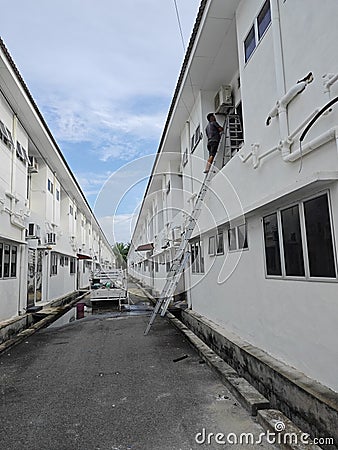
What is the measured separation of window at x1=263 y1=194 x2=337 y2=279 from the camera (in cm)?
389

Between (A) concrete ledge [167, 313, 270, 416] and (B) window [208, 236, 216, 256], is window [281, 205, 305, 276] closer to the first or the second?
(A) concrete ledge [167, 313, 270, 416]

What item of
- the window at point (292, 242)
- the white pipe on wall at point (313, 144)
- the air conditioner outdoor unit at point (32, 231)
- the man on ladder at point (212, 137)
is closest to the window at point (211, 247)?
the man on ladder at point (212, 137)

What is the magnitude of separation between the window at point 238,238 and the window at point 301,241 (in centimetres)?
109

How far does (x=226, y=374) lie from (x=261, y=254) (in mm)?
2027

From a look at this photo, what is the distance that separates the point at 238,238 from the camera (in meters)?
7.16

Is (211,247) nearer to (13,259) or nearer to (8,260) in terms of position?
(8,260)

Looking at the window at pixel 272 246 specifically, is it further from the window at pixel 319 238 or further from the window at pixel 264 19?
the window at pixel 264 19

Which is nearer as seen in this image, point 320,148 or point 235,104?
point 320,148

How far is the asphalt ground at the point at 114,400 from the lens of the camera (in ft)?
12.6

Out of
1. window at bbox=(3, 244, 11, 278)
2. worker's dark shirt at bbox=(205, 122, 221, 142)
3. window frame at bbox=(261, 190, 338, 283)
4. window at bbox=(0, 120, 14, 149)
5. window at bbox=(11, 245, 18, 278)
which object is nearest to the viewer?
window frame at bbox=(261, 190, 338, 283)

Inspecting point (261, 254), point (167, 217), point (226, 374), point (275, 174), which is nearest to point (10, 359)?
point (226, 374)

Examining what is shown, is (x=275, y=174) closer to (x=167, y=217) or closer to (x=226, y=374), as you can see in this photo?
(x=226, y=374)

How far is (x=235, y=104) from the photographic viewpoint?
9.28 metres

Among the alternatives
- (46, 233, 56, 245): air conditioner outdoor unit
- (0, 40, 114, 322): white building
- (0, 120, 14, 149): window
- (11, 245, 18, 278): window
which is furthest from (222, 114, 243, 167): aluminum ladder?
(46, 233, 56, 245): air conditioner outdoor unit
